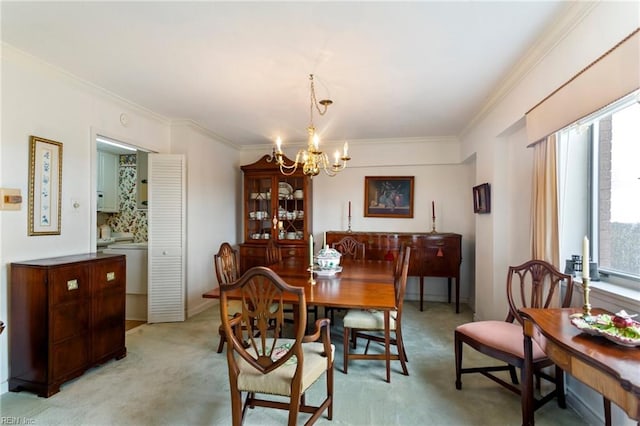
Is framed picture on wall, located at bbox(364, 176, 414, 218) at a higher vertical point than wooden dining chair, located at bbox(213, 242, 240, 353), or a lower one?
higher

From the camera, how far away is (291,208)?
497 cm

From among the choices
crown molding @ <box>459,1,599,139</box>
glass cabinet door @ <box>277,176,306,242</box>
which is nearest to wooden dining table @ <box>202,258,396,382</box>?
glass cabinet door @ <box>277,176,306,242</box>

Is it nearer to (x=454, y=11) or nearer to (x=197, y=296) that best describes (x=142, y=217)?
(x=197, y=296)

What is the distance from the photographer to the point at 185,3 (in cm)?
176

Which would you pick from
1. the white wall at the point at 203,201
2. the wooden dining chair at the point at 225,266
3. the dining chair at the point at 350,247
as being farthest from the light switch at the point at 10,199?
the dining chair at the point at 350,247

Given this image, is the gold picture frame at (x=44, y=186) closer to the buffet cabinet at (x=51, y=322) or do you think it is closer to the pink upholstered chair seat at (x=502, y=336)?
the buffet cabinet at (x=51, y=322)

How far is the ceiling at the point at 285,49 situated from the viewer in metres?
1.83

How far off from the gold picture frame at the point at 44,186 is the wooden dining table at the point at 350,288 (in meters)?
1.46

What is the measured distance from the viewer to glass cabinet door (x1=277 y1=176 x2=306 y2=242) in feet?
16.1

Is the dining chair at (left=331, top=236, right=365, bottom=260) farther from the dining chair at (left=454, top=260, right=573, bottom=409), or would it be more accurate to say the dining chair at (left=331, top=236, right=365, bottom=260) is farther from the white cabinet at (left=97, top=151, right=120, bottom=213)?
the white cabinet at (left=97, top=151, right=120, bottom=213)

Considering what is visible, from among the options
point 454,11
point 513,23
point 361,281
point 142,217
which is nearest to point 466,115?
point 513,23

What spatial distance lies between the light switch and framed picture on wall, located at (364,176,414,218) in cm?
409

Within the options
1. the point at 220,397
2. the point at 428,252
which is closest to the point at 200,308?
the point at 220,397

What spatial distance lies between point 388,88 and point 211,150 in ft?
9.19
